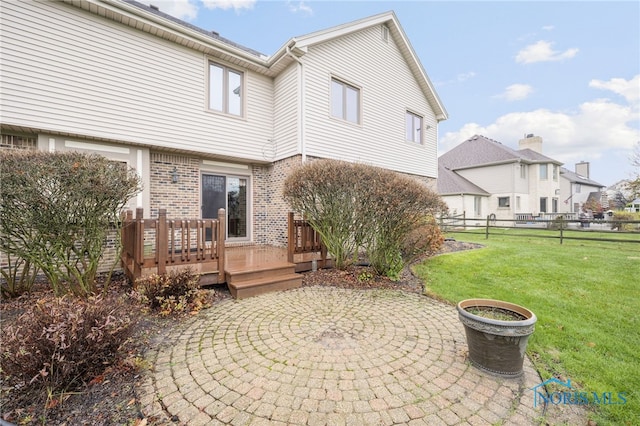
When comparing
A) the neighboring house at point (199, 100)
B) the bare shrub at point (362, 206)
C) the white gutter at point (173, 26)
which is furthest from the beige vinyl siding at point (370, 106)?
the bare shrub at point (362, 206)

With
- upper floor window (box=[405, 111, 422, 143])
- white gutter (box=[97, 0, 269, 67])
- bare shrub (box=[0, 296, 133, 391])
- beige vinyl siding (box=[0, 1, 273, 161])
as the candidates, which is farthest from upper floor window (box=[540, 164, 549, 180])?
bare shrub (box=[0, 296, 133, 391])

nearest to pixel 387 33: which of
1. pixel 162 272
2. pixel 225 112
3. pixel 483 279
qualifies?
pixel 225 112

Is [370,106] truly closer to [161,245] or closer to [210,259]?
[210,259]

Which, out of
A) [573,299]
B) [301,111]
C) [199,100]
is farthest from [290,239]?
[573,299]

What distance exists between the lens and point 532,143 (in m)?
25.1

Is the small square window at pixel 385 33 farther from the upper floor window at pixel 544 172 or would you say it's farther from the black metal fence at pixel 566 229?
the upper floor window at pixel 544 172

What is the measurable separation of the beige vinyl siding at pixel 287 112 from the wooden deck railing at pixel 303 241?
2598 mm

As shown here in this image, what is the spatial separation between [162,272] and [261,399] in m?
3.19

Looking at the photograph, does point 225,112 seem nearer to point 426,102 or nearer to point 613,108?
point 426,102

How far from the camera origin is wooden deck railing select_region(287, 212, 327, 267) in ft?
19.7

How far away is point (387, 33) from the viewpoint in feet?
34.2

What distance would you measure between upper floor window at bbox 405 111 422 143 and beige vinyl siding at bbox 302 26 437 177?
24cm

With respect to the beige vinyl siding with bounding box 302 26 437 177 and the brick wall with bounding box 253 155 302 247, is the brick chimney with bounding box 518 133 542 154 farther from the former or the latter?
the brick wall with bounding box 253 155 302 247

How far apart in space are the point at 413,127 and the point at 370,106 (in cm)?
295
